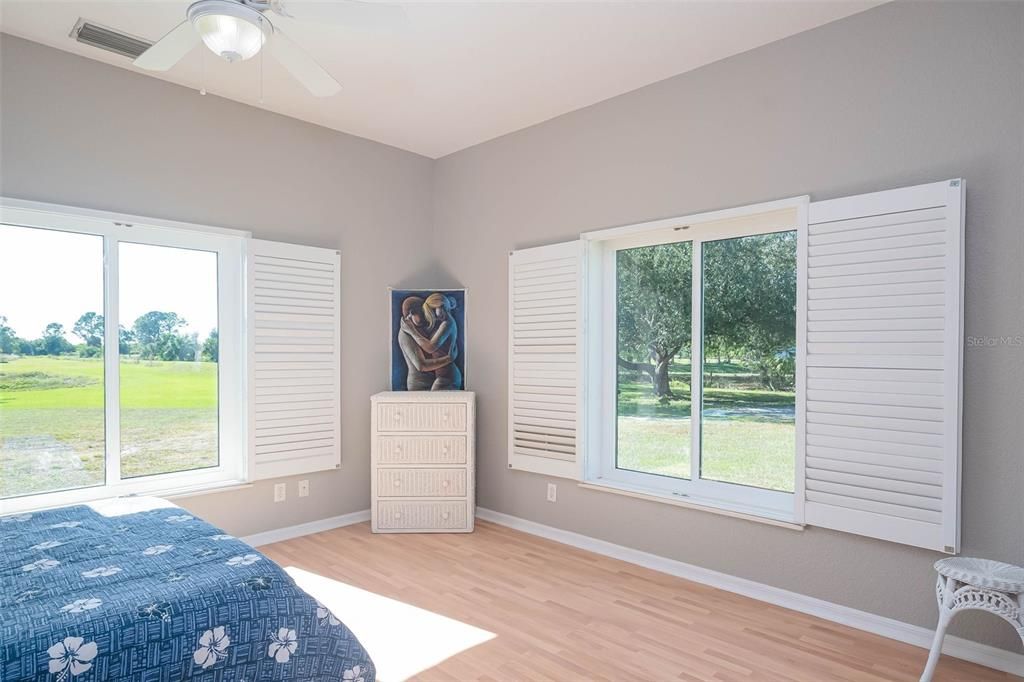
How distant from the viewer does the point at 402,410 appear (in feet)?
13.5

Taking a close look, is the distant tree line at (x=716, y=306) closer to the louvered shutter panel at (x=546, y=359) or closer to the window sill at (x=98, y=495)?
the louvered shutter panel at (x=546, y=359)

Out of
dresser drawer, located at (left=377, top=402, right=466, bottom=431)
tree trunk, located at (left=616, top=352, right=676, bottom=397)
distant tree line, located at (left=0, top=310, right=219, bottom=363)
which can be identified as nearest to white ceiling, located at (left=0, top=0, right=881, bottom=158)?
distant tree line, located at (left=0, top=310, right=219, bottom=363)

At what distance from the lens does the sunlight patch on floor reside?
8.04 feet

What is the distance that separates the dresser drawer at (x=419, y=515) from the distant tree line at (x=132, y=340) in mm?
1519

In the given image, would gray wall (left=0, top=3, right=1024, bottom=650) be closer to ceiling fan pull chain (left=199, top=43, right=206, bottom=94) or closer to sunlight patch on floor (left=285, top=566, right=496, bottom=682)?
ceiling fan pull chain (left=199, top=43, right=206, bottom=94)

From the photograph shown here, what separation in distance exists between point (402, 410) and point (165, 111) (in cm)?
232

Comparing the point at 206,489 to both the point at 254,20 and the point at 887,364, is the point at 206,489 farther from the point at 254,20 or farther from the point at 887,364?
the point at 887,364

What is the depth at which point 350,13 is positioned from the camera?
6.68 feet

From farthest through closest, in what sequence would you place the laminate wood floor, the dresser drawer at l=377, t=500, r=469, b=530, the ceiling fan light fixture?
the dresser drawer at l=377, t=500, r=469, b=530
the laminate wood floor
the ceiling fan light fixture

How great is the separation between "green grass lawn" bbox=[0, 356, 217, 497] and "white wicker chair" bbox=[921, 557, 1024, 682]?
12.6ft

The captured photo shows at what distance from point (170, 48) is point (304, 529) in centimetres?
302

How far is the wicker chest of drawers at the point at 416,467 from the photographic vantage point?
4121 mm

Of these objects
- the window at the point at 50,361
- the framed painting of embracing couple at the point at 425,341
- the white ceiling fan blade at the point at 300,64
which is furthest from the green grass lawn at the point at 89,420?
the white ceiling fan blade at the point at 300,64

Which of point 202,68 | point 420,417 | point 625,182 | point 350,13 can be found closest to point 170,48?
point 350,13
